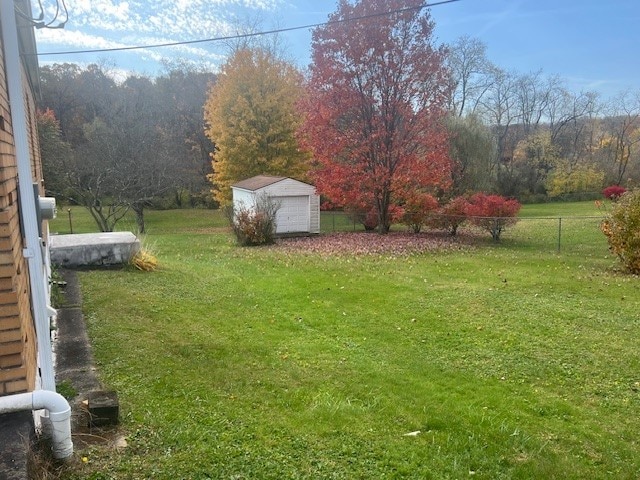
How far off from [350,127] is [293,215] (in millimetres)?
3770

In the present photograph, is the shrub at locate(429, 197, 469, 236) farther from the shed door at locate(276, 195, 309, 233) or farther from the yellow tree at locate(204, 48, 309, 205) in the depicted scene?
the yellow tree at locate(204, 48, 309, 205)

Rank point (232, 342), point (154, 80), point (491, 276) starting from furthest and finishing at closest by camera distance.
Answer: point (154, 80) → point (491, 276) → point (232, 342)

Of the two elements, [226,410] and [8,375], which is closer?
[8,375]

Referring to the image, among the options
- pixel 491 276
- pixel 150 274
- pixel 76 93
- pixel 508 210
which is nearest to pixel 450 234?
pixel 508 210

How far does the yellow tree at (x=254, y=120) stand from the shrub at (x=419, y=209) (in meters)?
7.31

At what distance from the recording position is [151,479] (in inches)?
115

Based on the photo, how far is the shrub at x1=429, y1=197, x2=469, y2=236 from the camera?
16.5m

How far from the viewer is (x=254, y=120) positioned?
22609 mm

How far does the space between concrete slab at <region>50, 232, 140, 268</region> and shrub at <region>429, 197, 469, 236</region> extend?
413 inches

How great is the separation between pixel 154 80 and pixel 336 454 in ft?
123

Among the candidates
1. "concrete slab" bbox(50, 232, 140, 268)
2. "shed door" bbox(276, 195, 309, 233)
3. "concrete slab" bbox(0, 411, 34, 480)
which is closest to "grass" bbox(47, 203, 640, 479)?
"concrete slab" bbox(0, 411, 34, 480)

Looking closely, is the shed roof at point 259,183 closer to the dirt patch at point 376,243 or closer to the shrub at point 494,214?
the dirt patch at point 376,243

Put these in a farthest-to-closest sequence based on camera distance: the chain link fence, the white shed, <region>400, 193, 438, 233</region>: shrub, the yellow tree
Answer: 1. the yellow tree
2. the white shed
3. <region>400, 193, 438, 233</region>: shrub
4. the chain link fence

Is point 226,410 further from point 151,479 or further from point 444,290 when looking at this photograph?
point 444,290
